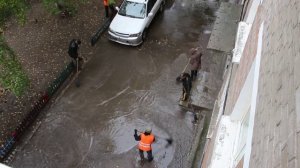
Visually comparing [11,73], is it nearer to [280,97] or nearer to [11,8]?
[11,8]

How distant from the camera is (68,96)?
11.2m

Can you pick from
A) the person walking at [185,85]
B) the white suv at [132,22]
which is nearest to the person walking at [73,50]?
the white suv at [132,22]

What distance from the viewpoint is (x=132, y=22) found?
13062 mm

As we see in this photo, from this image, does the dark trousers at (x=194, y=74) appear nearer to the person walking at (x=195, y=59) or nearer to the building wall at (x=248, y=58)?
the person walking at (x=195, y=59)

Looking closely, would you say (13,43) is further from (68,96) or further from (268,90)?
(268,90)

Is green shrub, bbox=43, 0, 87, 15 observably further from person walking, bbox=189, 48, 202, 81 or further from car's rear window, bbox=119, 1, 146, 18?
person walking, bbox=189, 48, 202, 81

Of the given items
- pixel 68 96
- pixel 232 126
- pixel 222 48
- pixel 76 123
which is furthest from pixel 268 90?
→ pixel 222 48

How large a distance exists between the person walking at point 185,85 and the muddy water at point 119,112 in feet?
1.37

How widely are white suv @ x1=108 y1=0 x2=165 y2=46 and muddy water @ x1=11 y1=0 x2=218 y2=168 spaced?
40 cm

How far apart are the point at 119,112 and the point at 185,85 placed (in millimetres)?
2252

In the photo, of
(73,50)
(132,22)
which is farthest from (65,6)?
(73,50)

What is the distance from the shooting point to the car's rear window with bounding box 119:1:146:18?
43.4 ft

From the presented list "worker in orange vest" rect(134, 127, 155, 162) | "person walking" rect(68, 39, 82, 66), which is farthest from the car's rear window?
"worker in orange vest" rect(134, 127, 155, 162)

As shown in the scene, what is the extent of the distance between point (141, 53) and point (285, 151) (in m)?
10.9
